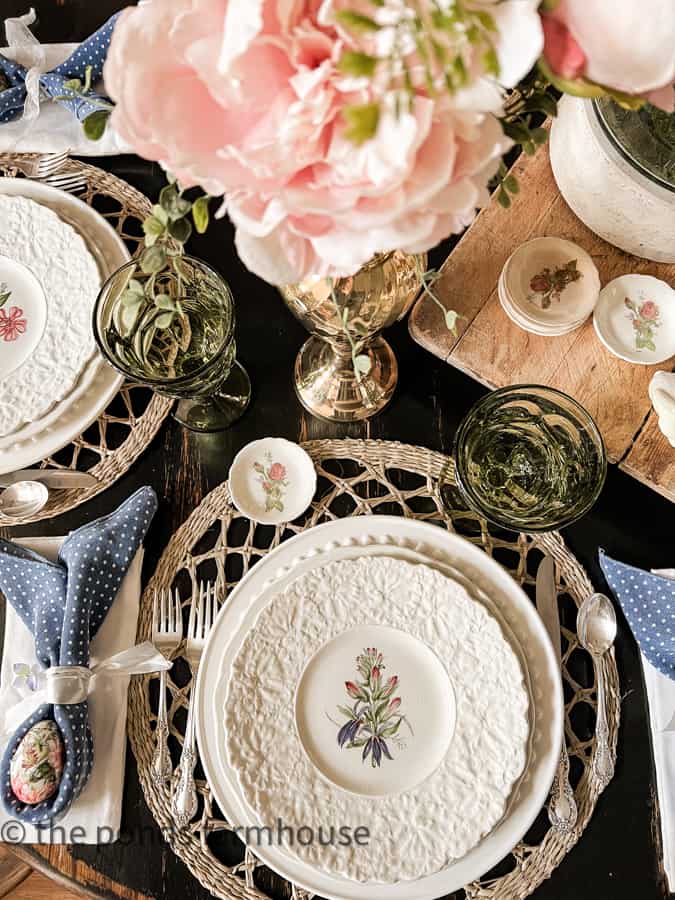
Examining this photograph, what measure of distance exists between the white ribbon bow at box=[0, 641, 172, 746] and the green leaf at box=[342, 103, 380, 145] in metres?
0.56

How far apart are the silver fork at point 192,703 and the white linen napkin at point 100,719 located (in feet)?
0.19

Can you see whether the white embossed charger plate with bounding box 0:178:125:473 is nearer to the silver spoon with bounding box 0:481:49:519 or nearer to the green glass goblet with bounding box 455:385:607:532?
the silver spoon with bounding box 0:481:49:519

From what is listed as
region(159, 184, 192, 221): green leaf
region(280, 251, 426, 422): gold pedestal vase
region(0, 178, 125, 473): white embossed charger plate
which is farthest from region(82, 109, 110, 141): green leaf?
region(0, 178, 125, 473): white embossed charger plate

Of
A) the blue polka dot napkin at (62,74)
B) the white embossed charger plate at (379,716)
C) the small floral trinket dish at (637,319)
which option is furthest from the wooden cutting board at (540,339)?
the blue polka dot napkin at (62,74)

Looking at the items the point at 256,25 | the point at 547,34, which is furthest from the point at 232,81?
the point at 547,34

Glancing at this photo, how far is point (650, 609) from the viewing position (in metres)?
0.76

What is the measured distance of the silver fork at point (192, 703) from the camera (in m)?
0.73

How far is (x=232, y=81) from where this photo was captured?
350 millimetres

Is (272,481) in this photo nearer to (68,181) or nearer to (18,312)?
(18,312)

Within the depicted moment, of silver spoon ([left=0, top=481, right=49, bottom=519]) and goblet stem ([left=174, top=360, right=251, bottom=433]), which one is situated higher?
goblet stem ([left=174, top=360, right=251, bottom=433])

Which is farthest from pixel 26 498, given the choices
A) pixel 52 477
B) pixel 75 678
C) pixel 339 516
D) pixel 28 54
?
pixel 28 54

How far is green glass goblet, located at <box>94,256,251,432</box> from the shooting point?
2.37 feet

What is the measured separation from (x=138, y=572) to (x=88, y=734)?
0.52 feet

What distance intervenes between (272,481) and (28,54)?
0.59 meters
